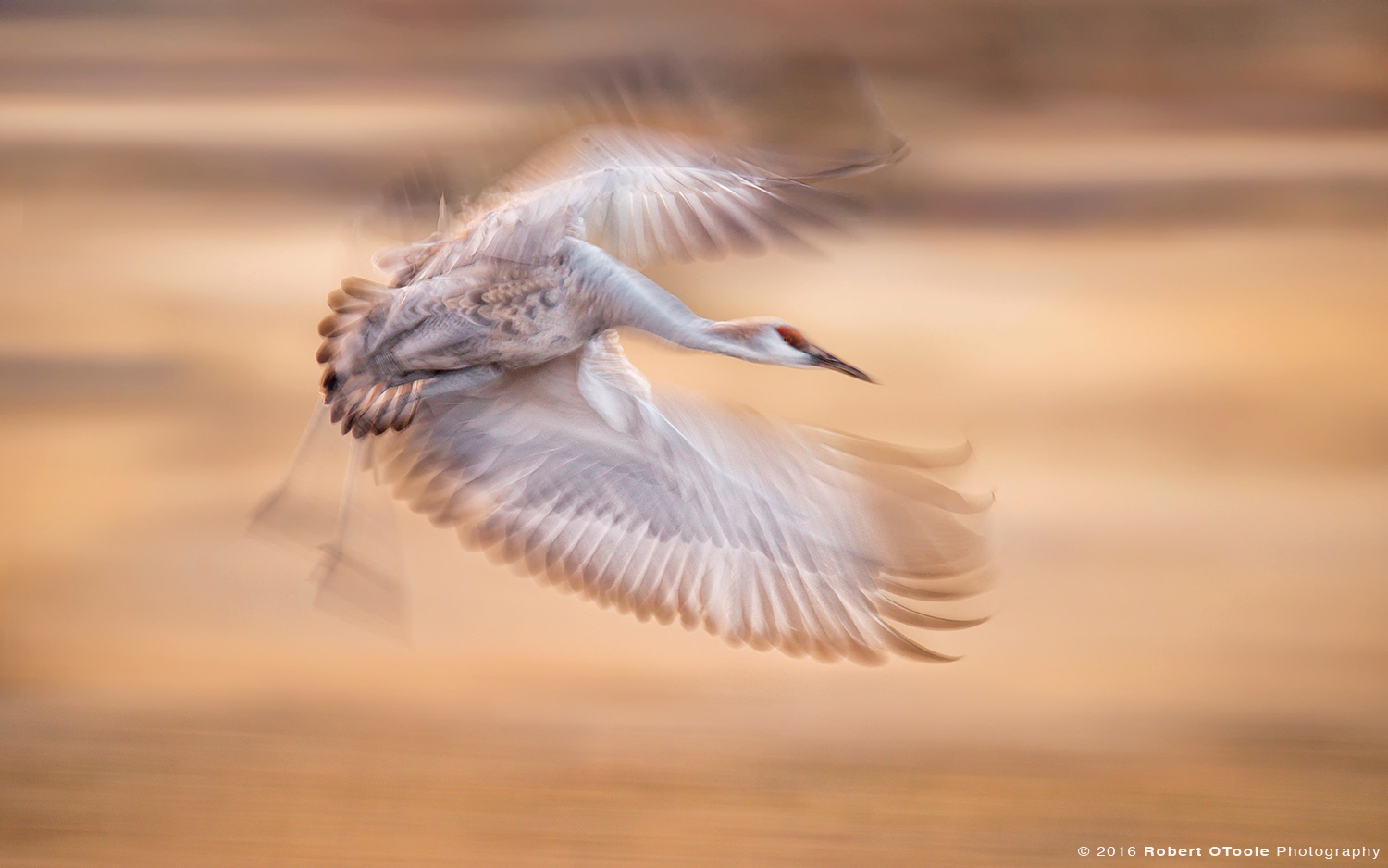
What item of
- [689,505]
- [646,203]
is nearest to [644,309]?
[646,203]

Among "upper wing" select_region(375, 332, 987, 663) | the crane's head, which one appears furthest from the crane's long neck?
"upper wing" select_region(375, 332, 987, 663)

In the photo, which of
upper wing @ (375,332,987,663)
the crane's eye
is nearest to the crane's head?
the crane's eye

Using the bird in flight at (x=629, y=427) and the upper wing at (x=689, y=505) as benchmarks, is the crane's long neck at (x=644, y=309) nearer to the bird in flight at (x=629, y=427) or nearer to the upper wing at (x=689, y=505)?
the bird in flight at (x=629, y=427)

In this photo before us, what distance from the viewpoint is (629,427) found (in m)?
0.95

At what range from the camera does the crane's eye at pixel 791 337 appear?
81 centimetres

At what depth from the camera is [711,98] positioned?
34.7 inches

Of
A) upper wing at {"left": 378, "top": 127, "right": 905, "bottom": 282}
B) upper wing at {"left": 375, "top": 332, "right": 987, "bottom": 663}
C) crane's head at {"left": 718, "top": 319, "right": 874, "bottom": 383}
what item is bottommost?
upper wing at {"left": 375, "top": 332, "right": 987, "bottom": 663}

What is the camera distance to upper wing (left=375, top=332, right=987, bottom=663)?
91cm

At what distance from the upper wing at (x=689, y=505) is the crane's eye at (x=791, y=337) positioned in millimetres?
129

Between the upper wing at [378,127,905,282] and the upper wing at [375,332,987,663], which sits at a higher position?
the upper wing at [378,127,905,282]

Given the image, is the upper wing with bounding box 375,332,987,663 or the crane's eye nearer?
the crane's eye

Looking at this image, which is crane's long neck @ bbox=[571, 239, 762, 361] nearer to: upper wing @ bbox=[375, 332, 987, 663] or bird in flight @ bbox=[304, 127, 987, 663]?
bird in flight @ bbox=[304, 127, 987, 663]

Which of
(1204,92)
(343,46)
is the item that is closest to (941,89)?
(1204,92)

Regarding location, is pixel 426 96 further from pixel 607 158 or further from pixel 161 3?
pixel 607 158
